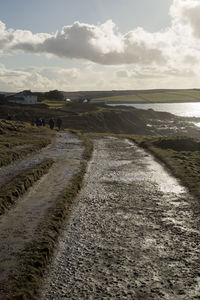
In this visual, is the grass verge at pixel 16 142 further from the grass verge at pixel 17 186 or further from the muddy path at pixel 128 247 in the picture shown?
the muddy path at pixel 128 247

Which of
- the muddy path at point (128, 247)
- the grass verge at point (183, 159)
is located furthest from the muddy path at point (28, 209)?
the grass verge at point (183, 159)

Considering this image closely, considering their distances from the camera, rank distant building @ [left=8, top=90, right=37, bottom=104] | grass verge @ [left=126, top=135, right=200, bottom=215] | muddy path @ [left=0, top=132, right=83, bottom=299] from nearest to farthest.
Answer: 1. muddy path @ [left=0, top=132, right=83, bottom=299]
2. grass verge @ [left=126, top=135, right=200, bottom=215]
3. distant building @ [left=8, top=90, right=37, bottom=104]

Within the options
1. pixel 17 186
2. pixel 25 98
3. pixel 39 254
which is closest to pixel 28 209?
pixel 17 186

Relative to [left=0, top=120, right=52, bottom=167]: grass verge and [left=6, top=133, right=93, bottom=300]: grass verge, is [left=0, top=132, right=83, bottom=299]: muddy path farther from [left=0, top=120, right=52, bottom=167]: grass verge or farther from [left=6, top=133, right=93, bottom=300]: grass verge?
[left=0, top=120, right=52, bottom=167]: grass verge

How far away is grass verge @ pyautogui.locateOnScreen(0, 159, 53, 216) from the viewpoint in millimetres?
18625

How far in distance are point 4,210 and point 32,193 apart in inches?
159

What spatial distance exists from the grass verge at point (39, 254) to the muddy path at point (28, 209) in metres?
0.34

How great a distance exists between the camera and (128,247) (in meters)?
13.7

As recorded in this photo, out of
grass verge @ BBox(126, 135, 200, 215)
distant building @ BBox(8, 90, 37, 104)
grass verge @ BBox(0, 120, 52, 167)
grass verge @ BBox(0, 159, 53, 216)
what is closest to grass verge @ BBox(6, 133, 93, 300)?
grass verge @ BBox(0, 159, 53, 216)

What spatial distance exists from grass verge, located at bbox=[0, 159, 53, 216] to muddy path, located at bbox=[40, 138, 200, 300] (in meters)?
4.01

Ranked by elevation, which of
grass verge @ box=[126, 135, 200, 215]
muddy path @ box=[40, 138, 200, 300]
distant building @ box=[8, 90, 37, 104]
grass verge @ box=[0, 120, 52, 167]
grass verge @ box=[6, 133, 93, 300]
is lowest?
muddy path @ box=[40, 138, 200, 300]

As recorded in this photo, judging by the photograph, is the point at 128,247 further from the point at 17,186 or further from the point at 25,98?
the point at 25,98

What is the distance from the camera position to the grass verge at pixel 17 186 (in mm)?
18625

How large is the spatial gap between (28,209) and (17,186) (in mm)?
3927
